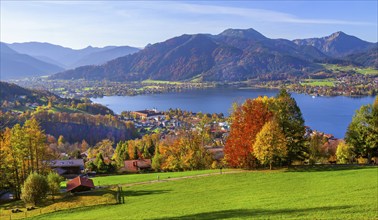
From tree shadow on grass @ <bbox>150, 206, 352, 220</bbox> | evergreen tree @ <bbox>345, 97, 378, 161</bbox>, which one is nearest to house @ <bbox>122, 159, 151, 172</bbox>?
A: evergreen tree @ <bbox>345, 97, 378, 161</bbox>

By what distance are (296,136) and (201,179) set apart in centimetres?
1179

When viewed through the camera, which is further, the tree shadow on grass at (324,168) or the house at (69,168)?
the house at (69,168)

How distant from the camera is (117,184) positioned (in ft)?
136

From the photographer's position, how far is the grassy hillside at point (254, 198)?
70.9 feet

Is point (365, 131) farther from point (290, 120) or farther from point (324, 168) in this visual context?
point (290, 120)

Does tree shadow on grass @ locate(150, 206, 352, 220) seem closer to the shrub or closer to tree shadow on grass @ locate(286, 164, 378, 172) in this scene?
the shrub

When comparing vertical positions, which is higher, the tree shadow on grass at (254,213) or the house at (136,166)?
the tree shadow on grass at (254,213)

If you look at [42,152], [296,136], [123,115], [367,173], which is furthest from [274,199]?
[123,115]

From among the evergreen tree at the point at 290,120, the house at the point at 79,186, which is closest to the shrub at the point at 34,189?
the house at the point at 79,186

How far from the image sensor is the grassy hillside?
21.6m

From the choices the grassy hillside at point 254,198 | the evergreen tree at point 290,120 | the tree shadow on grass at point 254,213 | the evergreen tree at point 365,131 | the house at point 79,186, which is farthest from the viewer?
the evergreen tree at point 365,131

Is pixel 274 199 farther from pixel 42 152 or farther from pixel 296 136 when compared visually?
pixel 42 152

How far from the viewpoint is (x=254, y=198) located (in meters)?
27.4

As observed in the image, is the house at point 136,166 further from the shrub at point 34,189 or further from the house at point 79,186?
the shrub at point 34,189
